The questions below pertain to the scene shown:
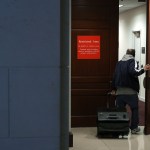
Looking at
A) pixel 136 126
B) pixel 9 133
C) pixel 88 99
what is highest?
pixel 9 133

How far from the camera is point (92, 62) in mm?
7359

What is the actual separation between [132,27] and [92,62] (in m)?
5.66

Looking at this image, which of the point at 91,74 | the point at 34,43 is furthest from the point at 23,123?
the point at 91,74

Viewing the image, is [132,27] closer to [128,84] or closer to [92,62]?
[92,62]

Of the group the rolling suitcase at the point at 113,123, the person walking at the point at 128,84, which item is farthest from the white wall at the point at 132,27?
the rolling suitcase at the point at 113,123

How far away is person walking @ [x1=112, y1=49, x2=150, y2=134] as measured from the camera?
671cm

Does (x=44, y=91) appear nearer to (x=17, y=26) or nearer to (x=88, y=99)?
(x=17, y=26)

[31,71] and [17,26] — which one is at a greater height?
[17,26]

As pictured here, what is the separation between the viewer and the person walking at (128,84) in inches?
264

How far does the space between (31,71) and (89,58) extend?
553cm

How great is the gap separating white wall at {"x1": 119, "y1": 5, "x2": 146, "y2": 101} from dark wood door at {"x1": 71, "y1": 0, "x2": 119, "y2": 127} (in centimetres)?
414

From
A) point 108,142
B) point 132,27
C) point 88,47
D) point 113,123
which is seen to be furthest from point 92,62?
point 132,27

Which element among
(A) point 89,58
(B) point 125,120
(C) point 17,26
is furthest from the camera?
(A) point 89,58

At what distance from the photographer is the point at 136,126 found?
6875 millimetres
